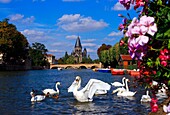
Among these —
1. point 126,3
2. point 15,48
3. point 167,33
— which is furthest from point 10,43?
point 167,33

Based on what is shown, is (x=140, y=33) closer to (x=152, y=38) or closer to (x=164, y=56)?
(x=152, y=38)

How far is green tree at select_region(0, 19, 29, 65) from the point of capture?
90438 mm

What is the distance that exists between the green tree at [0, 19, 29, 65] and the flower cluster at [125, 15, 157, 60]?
88.5 m

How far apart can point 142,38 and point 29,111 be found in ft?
48.4

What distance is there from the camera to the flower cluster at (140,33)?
2.70 m

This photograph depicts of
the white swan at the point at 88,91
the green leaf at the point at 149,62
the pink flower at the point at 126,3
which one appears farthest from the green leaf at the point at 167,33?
the white swan at the point at 88,91

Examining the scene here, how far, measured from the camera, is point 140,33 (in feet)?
8.95

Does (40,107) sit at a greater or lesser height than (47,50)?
lesser

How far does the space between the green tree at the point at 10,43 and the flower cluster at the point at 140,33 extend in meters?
88.5

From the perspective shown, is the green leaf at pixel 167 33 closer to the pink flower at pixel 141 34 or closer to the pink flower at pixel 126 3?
the pink flower at pixel 141 34

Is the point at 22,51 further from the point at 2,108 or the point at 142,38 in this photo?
the point at 142,38

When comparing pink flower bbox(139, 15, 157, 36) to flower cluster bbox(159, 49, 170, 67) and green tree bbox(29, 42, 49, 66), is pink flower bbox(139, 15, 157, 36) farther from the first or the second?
green tree bbox(29, 42, 49, 66)

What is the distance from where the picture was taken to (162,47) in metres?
2.82

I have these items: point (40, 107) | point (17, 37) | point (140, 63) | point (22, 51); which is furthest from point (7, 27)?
point (140, 63)
